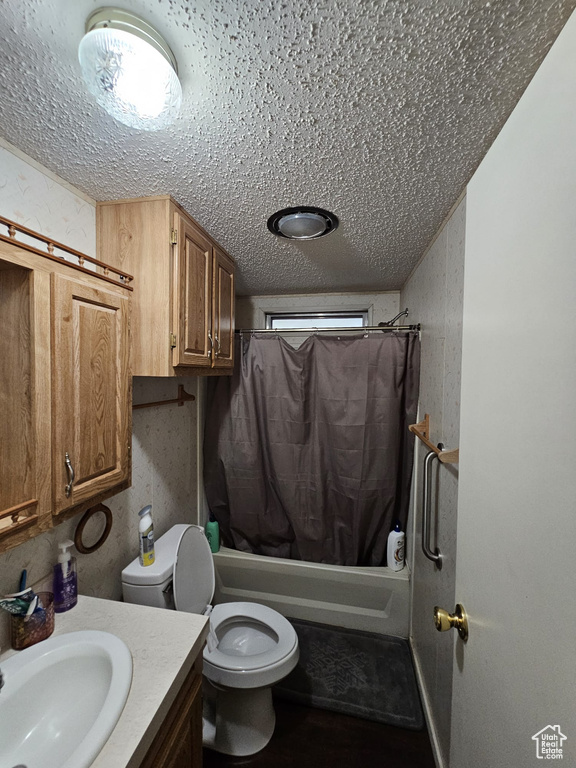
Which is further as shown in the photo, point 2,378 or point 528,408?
point 2,378

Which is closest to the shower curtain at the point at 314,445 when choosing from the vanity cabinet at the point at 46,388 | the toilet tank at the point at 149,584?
→ the toilet tank at the point at 149,584

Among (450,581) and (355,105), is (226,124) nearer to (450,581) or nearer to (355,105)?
(355,105)

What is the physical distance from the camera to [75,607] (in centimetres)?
105

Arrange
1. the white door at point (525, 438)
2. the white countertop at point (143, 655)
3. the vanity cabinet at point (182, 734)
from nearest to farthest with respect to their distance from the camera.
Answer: the white door at point (525, 438)
the white countertop at point (143, 655)
the vanity cabinet at point (182, 734)

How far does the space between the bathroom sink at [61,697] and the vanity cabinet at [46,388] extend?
0.39m

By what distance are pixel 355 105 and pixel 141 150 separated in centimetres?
62

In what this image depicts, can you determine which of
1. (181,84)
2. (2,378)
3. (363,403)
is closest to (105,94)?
(181,84)

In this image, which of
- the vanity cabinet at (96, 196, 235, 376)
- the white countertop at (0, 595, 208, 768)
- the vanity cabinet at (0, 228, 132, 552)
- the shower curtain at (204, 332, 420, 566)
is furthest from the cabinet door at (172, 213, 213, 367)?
the white countertop at (0, 595, 208, 768)

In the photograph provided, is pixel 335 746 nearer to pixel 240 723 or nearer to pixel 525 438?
pixel 240 723

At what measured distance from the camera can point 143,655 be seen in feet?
2.84

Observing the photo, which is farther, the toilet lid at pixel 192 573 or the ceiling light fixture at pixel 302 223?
the toilet lid at pixel 192 573

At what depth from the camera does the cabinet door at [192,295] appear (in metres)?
1.16

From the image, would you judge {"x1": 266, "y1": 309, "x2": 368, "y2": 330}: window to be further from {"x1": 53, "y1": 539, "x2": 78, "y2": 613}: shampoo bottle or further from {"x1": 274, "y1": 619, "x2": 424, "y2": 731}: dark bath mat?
{"x1": 274, "y1": 619, "x2": 424, "y2": 731}: dark bath mat

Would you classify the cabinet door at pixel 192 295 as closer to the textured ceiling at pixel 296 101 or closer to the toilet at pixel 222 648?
the textured ceiling at pixel 296 101
